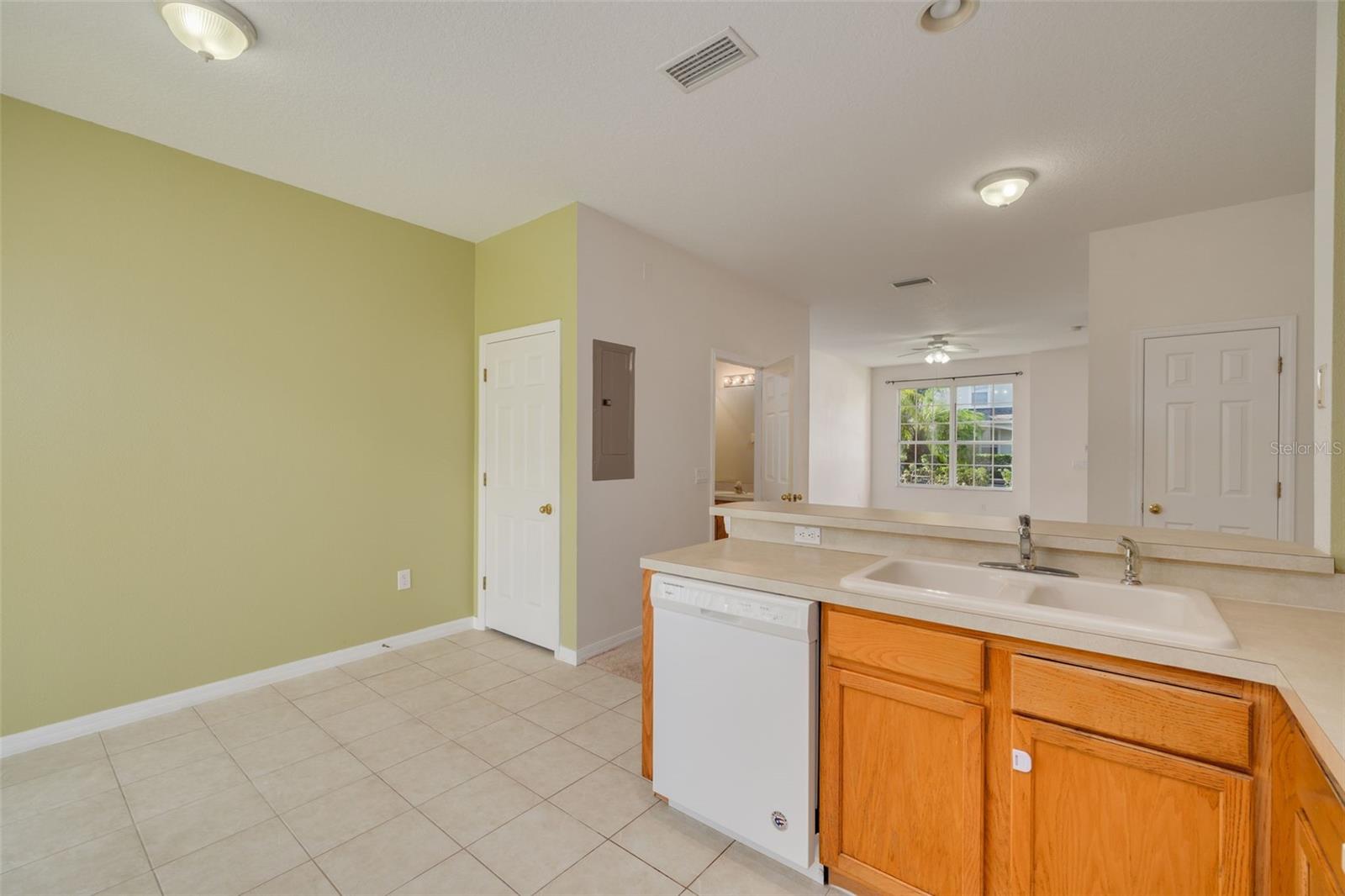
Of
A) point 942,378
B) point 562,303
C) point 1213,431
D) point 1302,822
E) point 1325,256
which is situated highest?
point 942,378

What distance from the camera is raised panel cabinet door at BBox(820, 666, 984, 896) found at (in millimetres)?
1367

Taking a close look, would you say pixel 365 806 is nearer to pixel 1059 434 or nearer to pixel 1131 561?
pixel 1131 561

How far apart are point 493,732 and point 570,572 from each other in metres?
0.99

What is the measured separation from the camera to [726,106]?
7.70 ft

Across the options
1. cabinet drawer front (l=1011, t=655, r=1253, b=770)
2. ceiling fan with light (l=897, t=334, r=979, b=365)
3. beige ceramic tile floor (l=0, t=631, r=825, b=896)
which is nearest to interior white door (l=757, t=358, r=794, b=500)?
beige ceramic tile floor (l=0, t=631, r=825, b=896)

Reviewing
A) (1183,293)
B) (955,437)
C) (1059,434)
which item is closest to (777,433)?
(1183,293)

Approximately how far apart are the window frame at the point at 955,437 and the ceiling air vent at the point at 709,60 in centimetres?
797

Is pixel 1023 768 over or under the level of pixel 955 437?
under

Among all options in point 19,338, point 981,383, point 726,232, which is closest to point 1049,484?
point 981,383

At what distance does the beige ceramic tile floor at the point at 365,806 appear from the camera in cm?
167

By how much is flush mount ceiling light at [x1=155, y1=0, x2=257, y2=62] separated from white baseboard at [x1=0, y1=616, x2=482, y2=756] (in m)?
2.84

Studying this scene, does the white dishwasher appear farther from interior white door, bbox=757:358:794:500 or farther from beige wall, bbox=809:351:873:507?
beige wall, bbox=809:351:873:507

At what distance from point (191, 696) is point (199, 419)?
54.8 inches

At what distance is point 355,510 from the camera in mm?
3393
